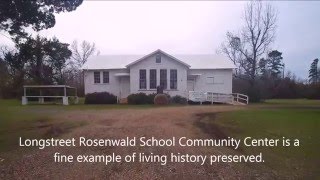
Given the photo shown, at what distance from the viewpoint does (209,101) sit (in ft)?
111

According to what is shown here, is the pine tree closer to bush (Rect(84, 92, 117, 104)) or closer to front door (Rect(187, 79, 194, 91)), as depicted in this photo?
front door (Rect(187, 79, 194, 91))

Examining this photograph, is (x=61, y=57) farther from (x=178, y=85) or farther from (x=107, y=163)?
(x=107, y=163)

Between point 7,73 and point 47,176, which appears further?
point 7,73

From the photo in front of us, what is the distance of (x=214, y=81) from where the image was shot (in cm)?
3822

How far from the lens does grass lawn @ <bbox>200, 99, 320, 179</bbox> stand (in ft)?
40.6

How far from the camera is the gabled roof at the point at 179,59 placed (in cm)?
3810

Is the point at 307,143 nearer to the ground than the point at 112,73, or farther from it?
nearer to the ground

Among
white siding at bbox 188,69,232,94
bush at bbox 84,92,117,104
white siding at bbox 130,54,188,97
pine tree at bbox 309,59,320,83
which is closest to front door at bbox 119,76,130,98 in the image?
white siding at bbox 130,54,188,97

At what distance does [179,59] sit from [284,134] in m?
23.4

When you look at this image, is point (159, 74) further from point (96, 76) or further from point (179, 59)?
point (96, 76)

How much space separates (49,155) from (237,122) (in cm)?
909

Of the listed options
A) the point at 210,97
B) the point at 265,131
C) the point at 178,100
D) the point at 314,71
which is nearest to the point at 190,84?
the point at 210,97

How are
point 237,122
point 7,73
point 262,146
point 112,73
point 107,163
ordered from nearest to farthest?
point 107,163
point 262,146
point 237,122
point 112,73
point 7,73

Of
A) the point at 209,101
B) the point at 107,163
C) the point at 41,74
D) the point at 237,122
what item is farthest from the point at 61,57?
the point at 107,163
